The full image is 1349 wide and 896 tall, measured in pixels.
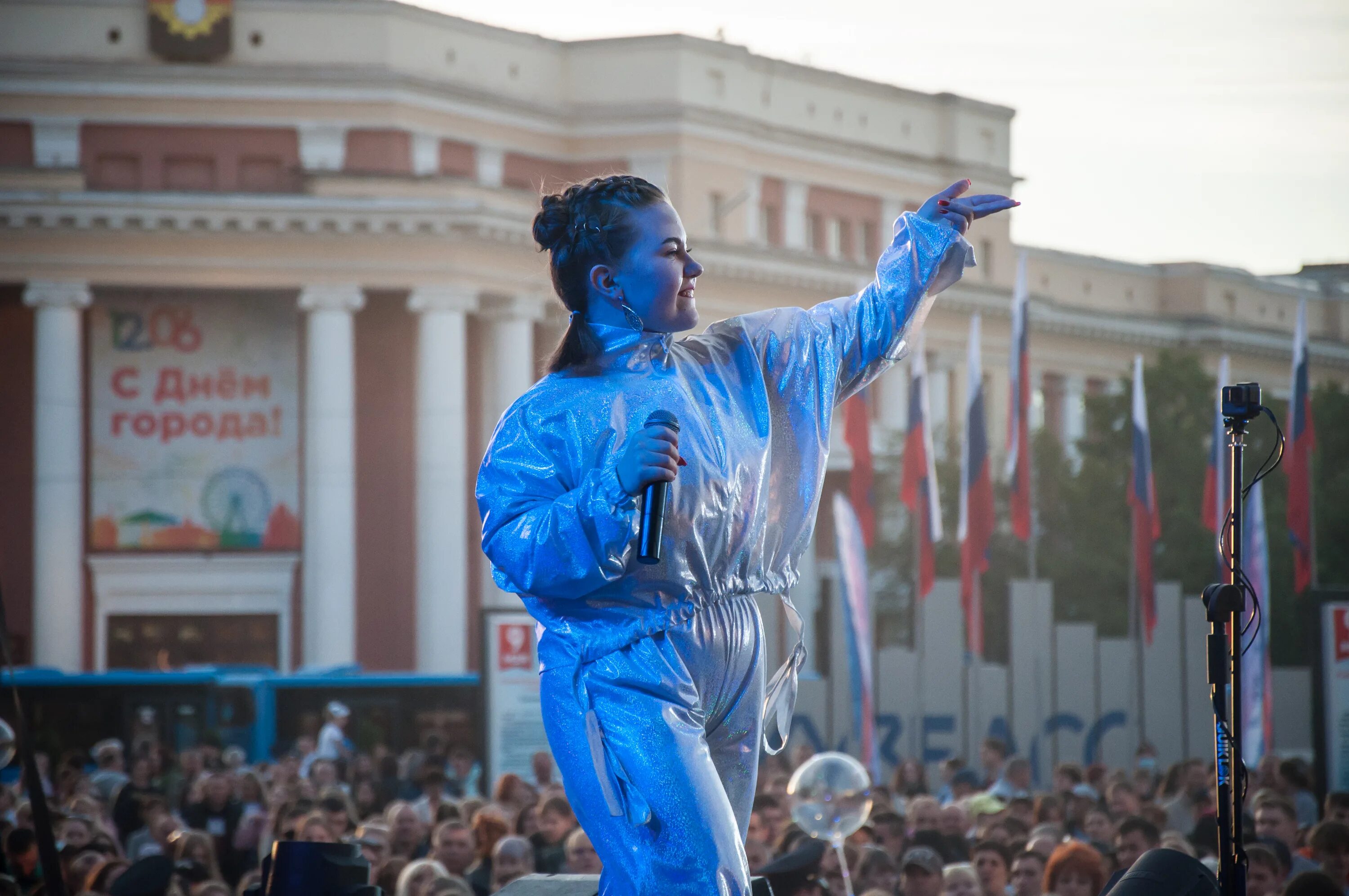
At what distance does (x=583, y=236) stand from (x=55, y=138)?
4265cm

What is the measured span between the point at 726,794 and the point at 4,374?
1668 inches

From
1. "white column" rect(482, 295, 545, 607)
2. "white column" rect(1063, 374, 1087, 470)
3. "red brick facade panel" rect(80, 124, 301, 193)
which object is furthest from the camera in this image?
"white column" rect(1063, 374, 1087, 470)

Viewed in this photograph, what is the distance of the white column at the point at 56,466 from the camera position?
42.1 metres

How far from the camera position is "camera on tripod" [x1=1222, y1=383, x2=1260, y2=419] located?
229 inches

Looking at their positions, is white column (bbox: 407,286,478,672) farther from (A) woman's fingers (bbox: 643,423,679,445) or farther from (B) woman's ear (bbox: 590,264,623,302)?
(A) woman's fingers (bbox: 643,423,679,445)

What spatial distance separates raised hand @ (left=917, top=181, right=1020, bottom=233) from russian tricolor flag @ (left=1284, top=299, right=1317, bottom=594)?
19614mm

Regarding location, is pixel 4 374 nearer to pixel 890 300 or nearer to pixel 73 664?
pixel 73 664

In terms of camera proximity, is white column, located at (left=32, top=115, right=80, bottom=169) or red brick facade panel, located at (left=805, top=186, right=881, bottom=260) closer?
white column, located at (left=32, top=115, right=80, bottom=169)

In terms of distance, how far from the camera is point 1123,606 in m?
40.8

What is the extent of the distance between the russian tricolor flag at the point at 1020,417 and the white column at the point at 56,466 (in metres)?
22.9

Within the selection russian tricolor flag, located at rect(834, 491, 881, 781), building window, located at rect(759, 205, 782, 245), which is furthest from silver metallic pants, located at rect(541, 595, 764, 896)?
building window, located at rect(759, 205, 782, 245)

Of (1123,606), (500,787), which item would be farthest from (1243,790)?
(1123,606)

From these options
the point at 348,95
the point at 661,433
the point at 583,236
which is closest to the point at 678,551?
the point at 661,433

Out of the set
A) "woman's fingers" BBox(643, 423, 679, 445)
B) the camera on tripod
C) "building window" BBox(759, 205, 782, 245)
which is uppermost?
"building window" BBox(759, 205, 782, 245)
